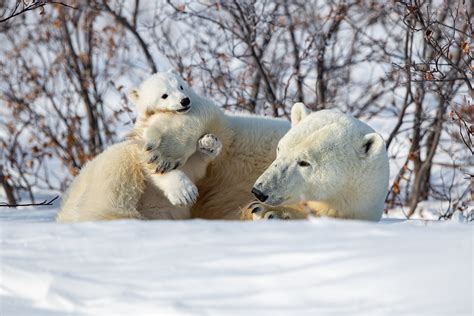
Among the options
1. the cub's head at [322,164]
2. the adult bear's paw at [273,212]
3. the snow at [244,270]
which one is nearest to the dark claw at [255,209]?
the adult bear's paw at [273,212]

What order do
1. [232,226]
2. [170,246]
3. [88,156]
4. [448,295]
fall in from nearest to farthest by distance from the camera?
[448,295] → [170,246] → [232,226] → [88,156]

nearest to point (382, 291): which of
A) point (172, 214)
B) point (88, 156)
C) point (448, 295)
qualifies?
point (448, 295)

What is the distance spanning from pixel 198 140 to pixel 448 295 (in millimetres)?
2237

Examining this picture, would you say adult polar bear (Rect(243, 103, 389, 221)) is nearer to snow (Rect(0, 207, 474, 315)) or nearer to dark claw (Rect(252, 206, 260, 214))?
dark claw (Rect(252, 206, 260, 214))

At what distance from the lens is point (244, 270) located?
97.7 inches

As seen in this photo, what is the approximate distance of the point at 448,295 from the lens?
220cm

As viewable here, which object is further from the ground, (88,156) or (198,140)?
(198,140)

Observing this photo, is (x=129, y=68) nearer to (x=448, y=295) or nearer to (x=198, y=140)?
(x=198, y=140)

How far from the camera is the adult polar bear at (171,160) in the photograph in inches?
161

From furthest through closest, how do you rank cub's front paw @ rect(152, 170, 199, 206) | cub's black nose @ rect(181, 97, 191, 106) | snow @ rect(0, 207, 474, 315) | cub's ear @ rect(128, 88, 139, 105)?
cub's ear @ rect(128, 88, 139, 105)
cub's black nose @ rect(181, 97, 191, 106)
cub's front paw @ rect(152, 170, 199, 206)
snow @ rect(0, 207, 474, 315)

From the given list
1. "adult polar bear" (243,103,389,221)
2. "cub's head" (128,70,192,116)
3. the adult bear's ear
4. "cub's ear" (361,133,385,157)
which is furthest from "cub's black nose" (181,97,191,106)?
"cub's ear" (361,133,385,157)

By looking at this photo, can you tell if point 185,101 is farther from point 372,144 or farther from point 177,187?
point 372,144

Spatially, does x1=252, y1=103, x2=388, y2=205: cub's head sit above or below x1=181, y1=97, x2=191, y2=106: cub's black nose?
below

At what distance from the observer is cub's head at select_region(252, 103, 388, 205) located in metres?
3.63
